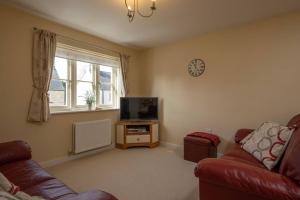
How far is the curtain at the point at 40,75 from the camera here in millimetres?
2867

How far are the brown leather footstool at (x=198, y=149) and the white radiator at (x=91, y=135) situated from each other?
169 centimetres

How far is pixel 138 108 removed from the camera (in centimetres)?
429

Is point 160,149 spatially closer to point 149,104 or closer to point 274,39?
point 149,104

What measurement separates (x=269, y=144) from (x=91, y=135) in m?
2.95

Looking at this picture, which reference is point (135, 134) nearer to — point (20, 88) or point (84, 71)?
point (84, 71)

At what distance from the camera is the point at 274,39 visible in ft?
9.75

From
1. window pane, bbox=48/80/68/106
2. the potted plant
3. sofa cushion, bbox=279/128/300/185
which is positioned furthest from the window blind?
sofa cushion, bbox=279/128/300/185

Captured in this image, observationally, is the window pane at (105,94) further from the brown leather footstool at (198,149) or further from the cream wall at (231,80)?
the brown leather footstool at (198,149)

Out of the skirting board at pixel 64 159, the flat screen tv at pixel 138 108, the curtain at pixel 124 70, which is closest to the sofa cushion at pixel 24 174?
the skirting board at pixel 64 159

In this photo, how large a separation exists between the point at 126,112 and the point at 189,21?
7.54 ft

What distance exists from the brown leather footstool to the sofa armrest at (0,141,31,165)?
247cm

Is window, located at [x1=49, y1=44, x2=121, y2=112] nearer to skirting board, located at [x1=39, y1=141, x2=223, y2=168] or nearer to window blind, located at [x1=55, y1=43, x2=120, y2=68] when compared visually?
window blind, located at [x1=55, y1=43, x2=120, y2=68]

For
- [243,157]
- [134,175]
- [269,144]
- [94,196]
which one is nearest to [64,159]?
[134,175]

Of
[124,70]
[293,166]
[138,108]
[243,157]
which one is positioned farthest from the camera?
[124,70]
